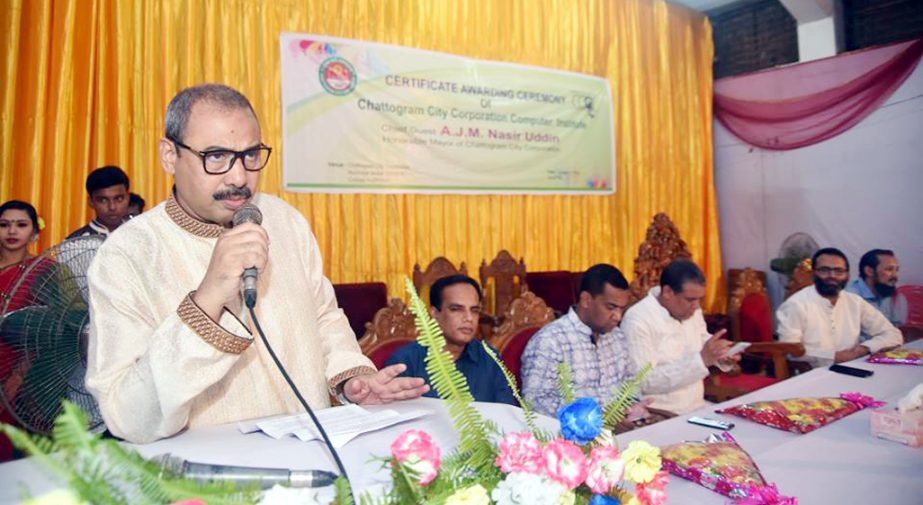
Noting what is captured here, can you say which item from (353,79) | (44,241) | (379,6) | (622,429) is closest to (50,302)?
(622,429)

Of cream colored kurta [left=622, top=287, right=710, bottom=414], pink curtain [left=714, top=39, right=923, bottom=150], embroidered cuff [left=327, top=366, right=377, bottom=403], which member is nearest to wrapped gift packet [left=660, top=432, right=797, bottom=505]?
embroidered cuff [left=327, top=366, right=377, bottom=403]

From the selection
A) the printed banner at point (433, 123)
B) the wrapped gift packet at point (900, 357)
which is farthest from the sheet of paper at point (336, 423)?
the printed banner at point (433, 123)

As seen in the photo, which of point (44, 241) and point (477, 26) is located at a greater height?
point (477, 26)

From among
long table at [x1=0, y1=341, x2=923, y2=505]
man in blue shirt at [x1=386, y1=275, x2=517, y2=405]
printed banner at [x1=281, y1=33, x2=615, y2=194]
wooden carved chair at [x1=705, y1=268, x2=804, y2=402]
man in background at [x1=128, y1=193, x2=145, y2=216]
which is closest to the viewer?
long table at [x1=0, y1=341, x2=923, y2=505]

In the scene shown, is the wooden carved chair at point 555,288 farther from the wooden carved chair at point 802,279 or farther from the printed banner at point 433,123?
the wooden carved chair at point 802,279

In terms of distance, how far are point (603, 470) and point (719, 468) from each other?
0.78 metres

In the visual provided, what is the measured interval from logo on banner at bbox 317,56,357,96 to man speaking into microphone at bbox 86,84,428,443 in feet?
10.7

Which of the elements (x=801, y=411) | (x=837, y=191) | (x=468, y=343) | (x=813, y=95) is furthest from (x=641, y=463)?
(x=813, y=95)

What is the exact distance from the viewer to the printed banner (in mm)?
4805

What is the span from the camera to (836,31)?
253 inches

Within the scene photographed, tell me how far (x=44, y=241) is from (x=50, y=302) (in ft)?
9.22

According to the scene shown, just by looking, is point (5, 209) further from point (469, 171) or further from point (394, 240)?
point (469, 171)

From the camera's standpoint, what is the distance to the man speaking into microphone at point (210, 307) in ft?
3.78

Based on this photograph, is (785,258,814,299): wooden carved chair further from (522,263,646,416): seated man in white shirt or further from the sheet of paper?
the sheet of paper
